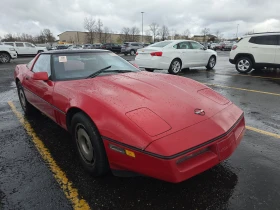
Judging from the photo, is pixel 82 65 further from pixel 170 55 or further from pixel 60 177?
pixel 170 55

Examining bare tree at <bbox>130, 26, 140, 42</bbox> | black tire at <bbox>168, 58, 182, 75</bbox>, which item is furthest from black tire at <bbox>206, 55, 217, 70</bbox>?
bare tree at <bbox>130, 26, 140, 42</bbox>

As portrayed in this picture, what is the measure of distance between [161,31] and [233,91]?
224 feet

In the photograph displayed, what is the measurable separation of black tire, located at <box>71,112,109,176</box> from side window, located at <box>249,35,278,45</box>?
9.19 meters

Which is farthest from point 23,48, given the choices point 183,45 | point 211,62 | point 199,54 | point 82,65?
point 82,65

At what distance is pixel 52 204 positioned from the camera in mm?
2025

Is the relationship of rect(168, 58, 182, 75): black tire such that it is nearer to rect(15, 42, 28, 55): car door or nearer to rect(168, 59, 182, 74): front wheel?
rect(168, 59, 182, 74): front wheel

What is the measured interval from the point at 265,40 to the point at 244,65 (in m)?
1.29

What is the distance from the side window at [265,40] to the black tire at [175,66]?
3186mm

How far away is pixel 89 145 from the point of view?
91.1 inches

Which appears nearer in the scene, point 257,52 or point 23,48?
point 257,52

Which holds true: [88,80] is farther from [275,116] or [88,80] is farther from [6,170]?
[275,116]

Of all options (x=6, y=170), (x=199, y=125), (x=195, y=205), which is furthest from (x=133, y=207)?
(x=6, y=170)

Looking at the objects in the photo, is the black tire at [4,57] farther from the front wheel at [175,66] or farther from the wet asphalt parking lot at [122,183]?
the wet asphalt parking lot at [122,183]

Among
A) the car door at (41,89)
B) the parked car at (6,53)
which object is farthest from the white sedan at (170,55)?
the parked car at (6,53)
